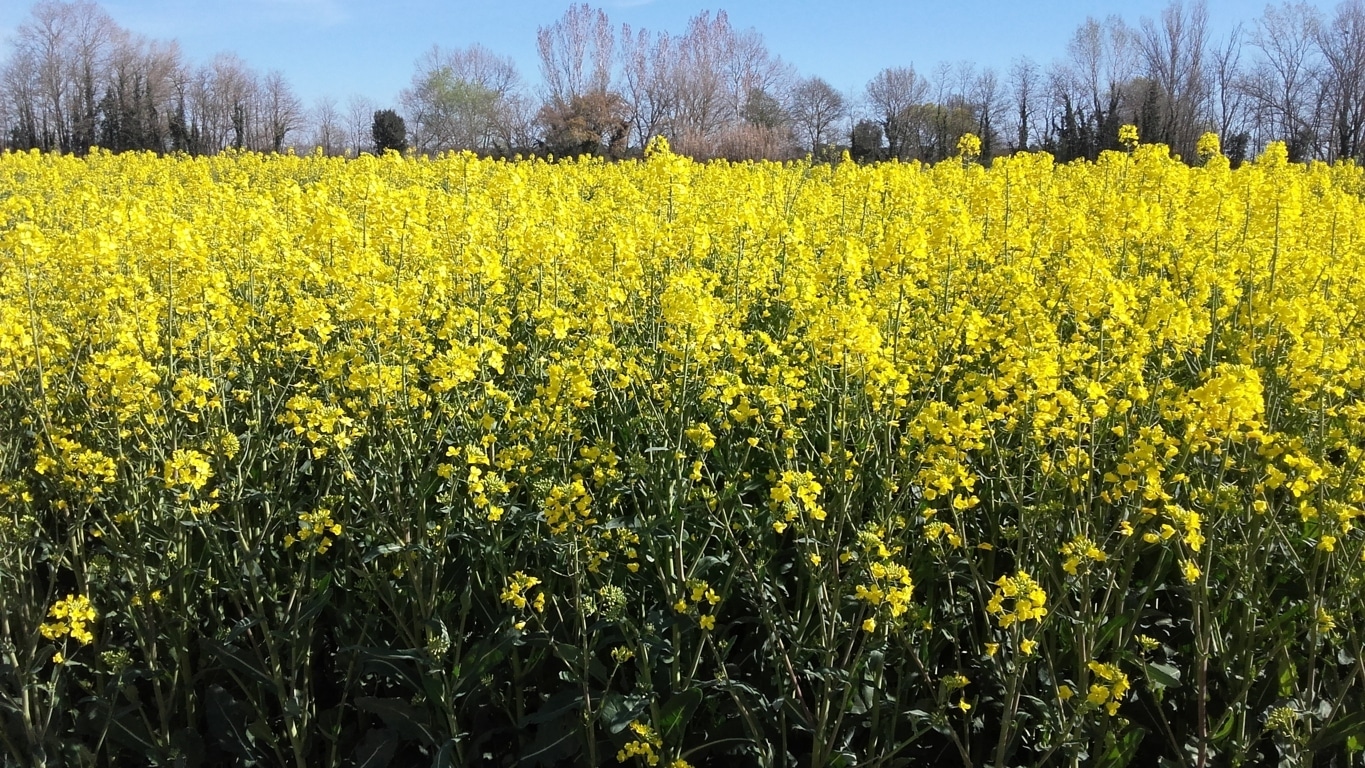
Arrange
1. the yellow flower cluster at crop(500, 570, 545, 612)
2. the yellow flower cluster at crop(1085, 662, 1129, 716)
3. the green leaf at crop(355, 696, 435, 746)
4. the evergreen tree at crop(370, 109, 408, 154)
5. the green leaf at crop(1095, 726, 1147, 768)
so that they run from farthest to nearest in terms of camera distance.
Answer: the evergreen tree at crop(370, 109, 408, 154)
the green leaf at crop(355, 696, 435, 746)
the green leaf at crop(1095, 726, 1147, 768)
the yellow flower cluster at crop(500, 570, 545, 612)
the yellow flower cluster at crop(1085, 662, 1129, 716)

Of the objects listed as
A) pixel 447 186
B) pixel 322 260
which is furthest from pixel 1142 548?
pixel 447 186

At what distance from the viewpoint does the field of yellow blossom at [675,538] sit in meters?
2.27

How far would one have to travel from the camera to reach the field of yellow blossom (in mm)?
2273

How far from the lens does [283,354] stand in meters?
3.54

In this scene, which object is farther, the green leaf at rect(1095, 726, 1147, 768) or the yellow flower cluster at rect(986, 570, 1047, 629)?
the green leaf at rect(1095, 726, 1147, 768)

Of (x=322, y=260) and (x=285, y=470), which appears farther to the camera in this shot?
(x=322, y=260)

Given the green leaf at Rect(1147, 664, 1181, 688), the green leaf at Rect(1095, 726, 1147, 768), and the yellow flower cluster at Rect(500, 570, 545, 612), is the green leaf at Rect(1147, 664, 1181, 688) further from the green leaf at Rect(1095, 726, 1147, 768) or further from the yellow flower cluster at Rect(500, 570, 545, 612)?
the yellow flower cluster at Rect(500, 570, 545, 612)

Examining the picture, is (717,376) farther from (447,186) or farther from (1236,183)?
(447,186)

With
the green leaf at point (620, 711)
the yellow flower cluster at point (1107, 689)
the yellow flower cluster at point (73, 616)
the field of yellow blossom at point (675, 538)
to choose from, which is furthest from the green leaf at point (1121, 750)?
the yellow flower cluster at point (73, 616)

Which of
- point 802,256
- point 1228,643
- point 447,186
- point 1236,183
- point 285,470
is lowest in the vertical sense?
point 1228,643

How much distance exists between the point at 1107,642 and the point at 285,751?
8.35 feet

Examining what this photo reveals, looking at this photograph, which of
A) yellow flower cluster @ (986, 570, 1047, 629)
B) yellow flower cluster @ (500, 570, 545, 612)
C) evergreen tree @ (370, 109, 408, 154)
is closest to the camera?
yellow flower cluster @ (986, 570, 1047, 629)

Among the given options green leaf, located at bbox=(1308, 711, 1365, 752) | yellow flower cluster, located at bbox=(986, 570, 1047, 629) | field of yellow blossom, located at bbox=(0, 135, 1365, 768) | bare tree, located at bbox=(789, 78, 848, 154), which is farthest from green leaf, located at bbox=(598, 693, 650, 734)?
bare tree, located at bbox=(789, 78, 848, 154)

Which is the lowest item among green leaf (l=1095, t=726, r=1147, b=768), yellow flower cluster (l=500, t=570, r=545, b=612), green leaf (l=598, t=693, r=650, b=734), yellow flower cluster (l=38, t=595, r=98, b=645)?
green leaf (l=1095, t=726, r=1147, b=768)
